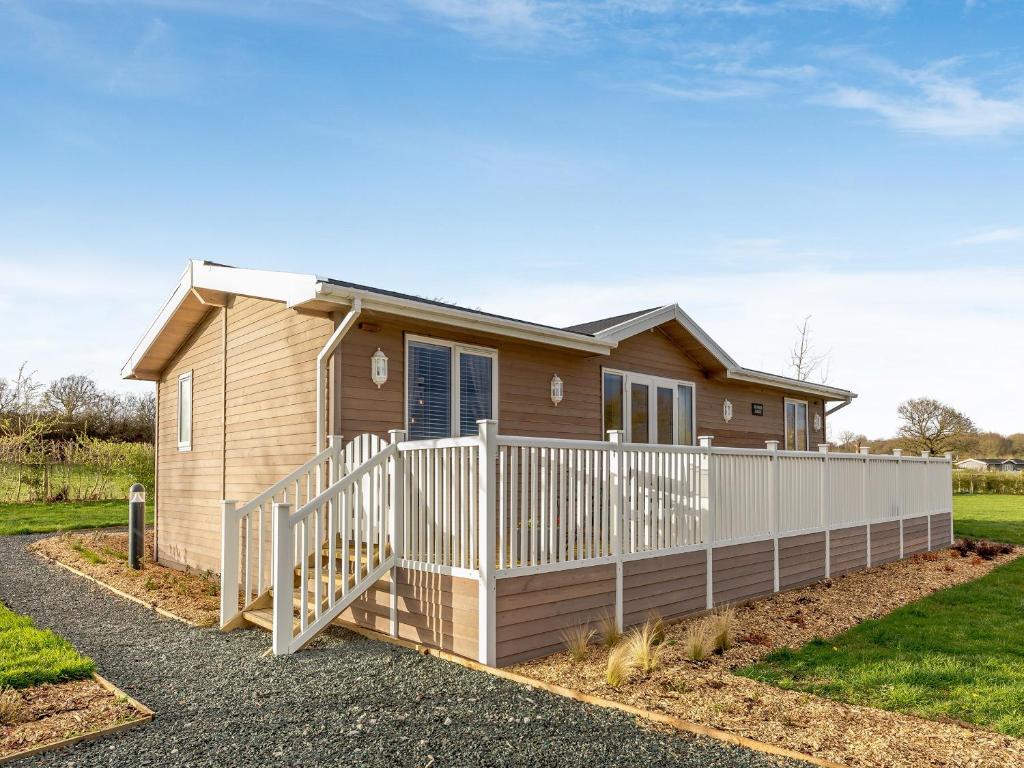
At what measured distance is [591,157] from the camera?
13344 mm

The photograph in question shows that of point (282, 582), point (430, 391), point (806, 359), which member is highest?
point (806, 359)

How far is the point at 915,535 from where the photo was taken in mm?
11797

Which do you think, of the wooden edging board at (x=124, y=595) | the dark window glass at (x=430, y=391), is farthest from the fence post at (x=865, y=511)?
the wooden edging board at (x=124, y=595)

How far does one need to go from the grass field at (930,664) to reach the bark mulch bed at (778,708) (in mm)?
224

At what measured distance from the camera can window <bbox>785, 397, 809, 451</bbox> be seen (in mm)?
15056

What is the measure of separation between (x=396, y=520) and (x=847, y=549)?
22.5 feet

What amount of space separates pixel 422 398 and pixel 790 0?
758cm

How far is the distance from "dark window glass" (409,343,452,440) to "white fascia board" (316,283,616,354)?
57 centimetres

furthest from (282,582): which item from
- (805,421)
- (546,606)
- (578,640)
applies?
(805,421)

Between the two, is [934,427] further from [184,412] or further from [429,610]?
[429,610]

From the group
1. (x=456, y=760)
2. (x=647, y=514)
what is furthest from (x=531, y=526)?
(x=456, y=760)

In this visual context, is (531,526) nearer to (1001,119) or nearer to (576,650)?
(576,650)

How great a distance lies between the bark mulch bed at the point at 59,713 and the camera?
387cm

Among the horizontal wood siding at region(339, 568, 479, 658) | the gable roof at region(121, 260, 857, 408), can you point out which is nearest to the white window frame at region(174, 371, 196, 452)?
the gable roof at region(121, 260, 857, 408)
